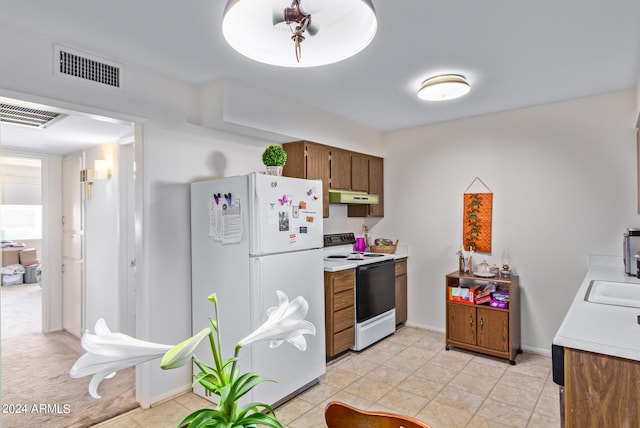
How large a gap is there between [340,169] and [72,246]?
335 cm

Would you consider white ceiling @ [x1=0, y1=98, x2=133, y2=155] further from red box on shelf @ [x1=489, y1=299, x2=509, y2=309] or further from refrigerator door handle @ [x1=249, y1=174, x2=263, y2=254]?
red box on shelf @ [x1=489, y1=299, x2=509, y2=309]

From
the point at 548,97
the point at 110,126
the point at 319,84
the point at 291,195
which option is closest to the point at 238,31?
the point at 291,195

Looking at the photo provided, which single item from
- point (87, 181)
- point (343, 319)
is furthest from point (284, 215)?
point (87, 181)

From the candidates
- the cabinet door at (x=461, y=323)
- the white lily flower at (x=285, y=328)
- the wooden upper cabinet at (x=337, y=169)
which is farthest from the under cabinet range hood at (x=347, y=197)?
the white lily flower at (x=285, y=328)

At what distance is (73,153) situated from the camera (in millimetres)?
4543

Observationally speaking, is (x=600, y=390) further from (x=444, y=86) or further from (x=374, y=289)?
(x=374, y=289)

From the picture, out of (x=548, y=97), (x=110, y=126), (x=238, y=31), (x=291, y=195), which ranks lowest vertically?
(x=291, y=195)

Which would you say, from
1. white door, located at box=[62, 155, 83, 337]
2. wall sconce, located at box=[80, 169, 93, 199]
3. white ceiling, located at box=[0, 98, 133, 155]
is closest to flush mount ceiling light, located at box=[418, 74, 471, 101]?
white ceiling, located at box=[0, 98, 133, 155]

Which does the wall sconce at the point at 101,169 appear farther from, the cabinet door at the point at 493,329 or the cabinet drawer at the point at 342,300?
the cabinet door at the point at 493,329

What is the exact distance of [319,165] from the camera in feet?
12.3

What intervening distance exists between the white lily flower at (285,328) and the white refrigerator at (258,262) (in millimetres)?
1676

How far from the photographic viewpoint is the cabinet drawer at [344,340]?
3.39 meters

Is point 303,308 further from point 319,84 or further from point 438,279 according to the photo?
point 438,279

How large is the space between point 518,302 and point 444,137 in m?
1.94
